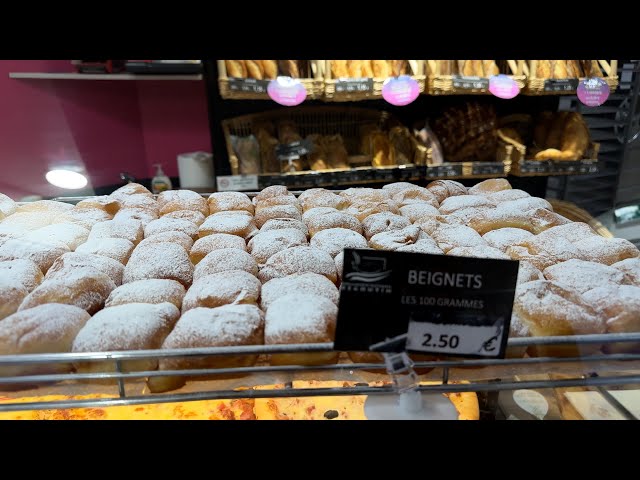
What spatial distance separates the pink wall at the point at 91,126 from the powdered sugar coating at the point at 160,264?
363mm

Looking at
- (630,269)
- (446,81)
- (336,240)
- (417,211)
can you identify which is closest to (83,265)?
(336,240)

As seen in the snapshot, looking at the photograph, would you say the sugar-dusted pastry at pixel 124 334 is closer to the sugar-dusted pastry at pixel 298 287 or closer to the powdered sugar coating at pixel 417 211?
the sugar-dusted pastry at pixel 298 287

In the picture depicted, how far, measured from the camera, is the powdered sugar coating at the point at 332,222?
52.9 inches

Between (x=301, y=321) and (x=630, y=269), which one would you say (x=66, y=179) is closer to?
(x=301, y=321)

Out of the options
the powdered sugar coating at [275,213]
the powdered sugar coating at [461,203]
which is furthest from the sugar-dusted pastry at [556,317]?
the powdered sugar coating at [275,213]

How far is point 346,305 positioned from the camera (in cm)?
71

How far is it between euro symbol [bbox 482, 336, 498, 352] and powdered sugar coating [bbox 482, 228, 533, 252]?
1.70 ft

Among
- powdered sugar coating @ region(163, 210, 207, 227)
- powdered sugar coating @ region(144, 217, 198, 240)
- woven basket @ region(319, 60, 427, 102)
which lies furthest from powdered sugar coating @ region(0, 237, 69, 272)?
woven basket @ region(319, 60, 427, 102)

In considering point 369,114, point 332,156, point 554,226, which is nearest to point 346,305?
point 554,226

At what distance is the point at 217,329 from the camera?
0.85 metres

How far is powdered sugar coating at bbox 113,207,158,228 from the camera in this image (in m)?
1.42

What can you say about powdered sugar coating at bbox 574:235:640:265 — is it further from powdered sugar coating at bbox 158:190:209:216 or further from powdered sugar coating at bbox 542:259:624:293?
powdered sugar coating at bbox 158:190:209:216
